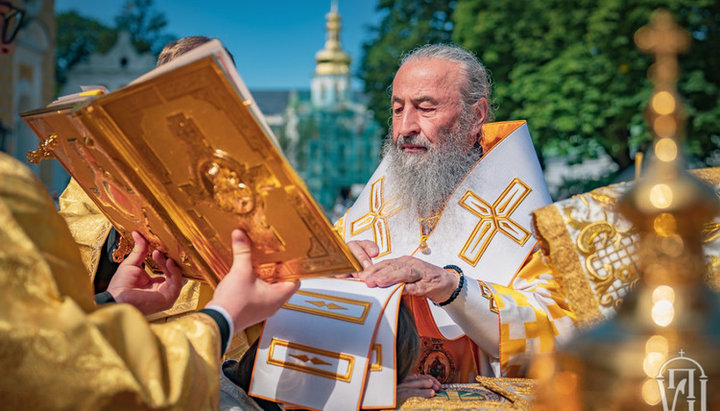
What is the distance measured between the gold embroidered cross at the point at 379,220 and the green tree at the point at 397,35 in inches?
676

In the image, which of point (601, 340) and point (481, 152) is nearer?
point (601, 340)

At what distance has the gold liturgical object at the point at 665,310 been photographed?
4.24ft

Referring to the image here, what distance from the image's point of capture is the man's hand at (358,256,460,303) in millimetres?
2590

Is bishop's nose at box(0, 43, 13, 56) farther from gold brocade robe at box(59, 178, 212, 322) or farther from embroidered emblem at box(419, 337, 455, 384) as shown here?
embroidered emblem at box(419, 337, 455, 384)

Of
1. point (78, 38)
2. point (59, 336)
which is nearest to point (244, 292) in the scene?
point (59, 336)

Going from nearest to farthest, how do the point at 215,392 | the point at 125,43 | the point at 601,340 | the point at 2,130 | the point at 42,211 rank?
the point at 601,340 < the point at 42,211 < the point at 215,392 < the point at 2,130 < the point at 125,43

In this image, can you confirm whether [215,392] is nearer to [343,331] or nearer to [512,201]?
[343,331]

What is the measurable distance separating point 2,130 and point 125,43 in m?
28.2

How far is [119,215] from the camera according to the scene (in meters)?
2.52

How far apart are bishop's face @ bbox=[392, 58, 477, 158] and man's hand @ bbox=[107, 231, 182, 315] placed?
4.77 feet

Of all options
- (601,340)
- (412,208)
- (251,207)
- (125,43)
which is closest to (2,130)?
(412,208)

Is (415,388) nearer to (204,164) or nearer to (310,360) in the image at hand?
(310,360)

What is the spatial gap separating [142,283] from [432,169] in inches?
60.5

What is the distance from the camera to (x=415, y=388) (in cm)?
257
